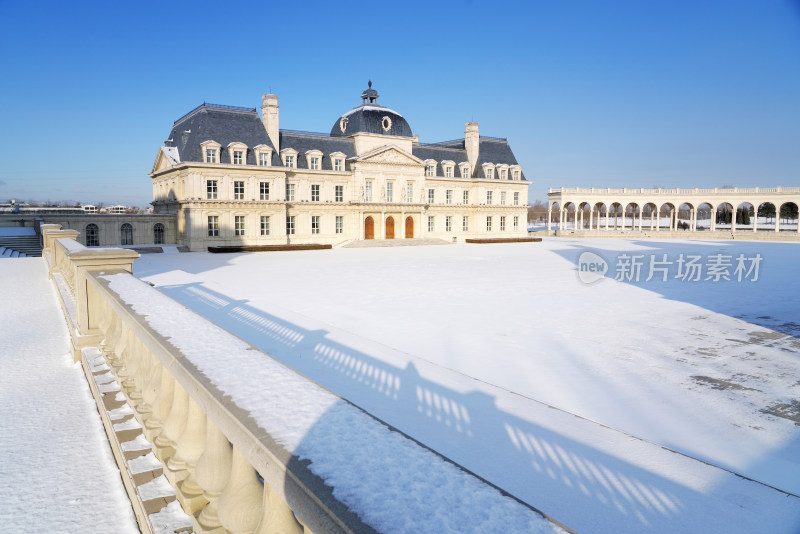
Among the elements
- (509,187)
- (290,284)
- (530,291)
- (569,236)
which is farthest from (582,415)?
(569,236)

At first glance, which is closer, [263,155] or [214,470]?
[214,470]

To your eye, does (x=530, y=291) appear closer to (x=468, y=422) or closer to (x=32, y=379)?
(x=468, y=422)

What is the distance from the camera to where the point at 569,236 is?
6225 cm

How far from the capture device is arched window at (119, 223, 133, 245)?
1490 inches

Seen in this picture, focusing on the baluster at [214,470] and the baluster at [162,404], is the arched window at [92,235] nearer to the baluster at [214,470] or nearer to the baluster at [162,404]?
the baluster at [162,404]

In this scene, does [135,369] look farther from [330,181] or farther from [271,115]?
[330,181]

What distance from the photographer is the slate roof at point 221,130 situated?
38438 mm

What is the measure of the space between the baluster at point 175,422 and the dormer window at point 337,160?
4221 cm

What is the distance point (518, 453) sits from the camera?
5.46m

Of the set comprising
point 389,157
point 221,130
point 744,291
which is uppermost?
point 221,130

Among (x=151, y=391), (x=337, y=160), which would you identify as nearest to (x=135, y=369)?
(x=151, y=391)

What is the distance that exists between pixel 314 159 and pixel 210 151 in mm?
9009

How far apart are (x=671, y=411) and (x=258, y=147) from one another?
124 feet

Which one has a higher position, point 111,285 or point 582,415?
point 111,285
